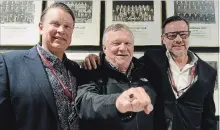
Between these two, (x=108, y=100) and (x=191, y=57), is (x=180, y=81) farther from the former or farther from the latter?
(x=108, y=100)

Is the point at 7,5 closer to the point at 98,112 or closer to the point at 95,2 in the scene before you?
the point at 95,2

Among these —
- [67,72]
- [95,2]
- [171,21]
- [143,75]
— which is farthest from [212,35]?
[67,72]

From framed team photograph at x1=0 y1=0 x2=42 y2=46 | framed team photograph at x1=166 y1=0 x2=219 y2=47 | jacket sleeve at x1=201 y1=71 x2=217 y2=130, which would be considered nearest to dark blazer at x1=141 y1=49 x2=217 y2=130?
jacket sleeve at x1=201 y1=71 x2=217 y2=130

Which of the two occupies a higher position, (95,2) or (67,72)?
(95,2)

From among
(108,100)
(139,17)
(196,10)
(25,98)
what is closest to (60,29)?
(25,98)

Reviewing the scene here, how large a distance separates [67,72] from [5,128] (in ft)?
1.53

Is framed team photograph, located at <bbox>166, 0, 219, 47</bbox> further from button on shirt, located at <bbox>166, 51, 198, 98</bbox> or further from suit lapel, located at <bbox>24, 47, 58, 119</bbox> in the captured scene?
suit lapel, located at <bbox>24, 47, 58, 119</bbox>

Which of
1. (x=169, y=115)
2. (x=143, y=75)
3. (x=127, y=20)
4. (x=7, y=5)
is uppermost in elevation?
(x=7, y=5)

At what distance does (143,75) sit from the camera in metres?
1.61

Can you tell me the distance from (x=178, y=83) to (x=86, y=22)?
954 mm

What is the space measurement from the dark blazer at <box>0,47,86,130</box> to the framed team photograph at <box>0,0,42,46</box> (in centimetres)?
82

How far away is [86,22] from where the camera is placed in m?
2.10

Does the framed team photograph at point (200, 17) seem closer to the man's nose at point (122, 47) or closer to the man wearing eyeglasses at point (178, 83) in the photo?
the man wearing eyeglasses at point (178, 83)

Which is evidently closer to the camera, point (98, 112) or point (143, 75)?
point (98, 112)
